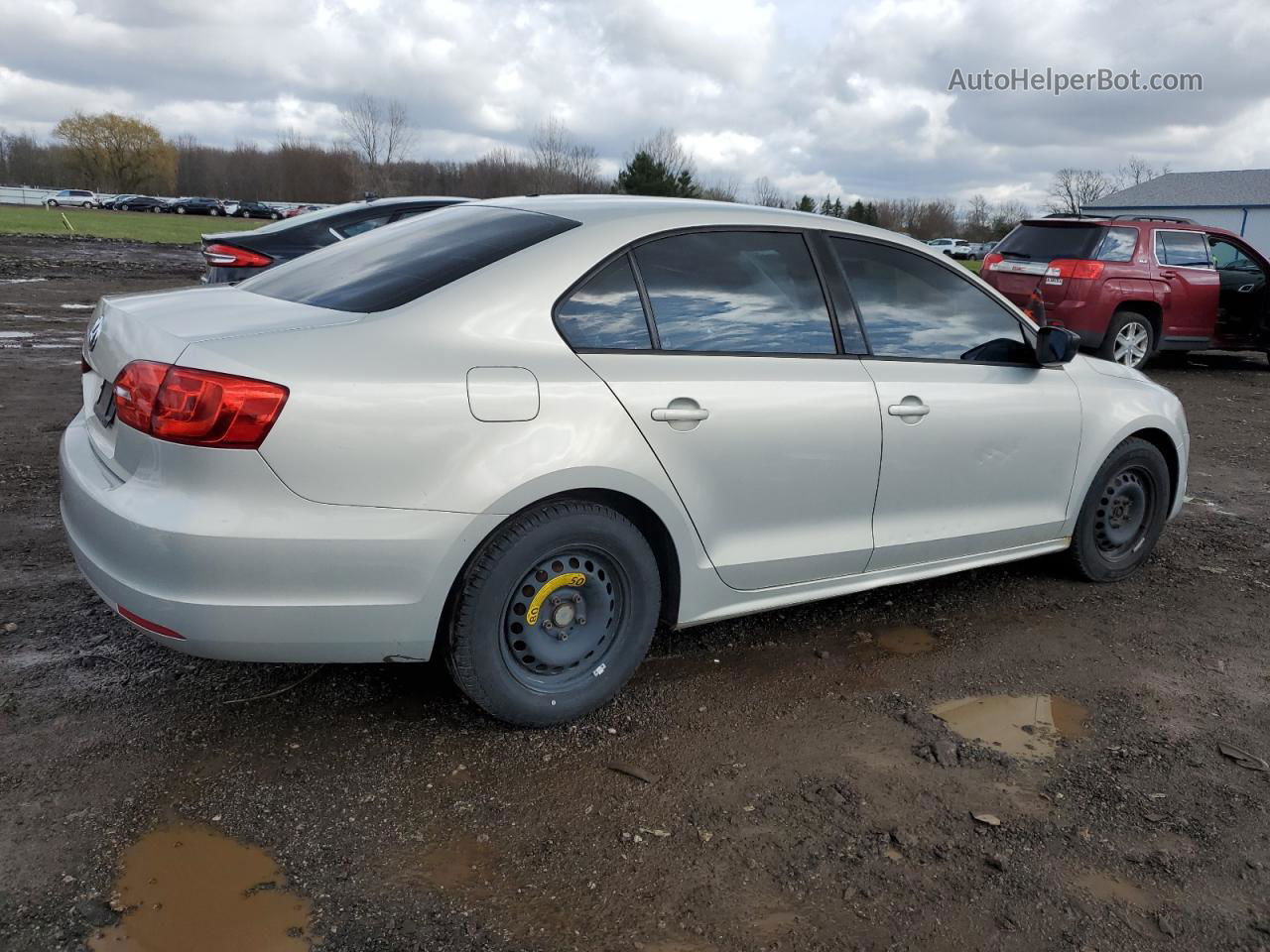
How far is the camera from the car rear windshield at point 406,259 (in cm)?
317

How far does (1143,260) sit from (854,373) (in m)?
9.63

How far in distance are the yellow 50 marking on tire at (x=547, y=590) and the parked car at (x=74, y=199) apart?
3086 inches

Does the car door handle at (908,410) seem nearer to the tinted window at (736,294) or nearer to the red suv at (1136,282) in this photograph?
the tinted window at (736,294)

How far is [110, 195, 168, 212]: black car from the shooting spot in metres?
73.8

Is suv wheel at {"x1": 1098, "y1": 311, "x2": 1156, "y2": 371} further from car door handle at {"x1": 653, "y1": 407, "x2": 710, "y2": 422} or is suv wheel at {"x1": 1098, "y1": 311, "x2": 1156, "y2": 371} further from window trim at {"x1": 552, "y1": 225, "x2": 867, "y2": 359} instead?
car door handle at {"x1": 653, "y1": 407, "x2": 710, "y2": 422}

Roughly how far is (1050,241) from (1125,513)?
772 centimetres

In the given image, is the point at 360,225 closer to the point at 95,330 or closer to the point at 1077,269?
the point at 95,330

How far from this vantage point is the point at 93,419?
323 cm

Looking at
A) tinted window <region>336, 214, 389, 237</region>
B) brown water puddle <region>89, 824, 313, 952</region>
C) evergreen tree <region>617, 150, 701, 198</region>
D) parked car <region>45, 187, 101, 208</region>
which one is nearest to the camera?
brown water puddle <region>89, 824, 313, 952</region>

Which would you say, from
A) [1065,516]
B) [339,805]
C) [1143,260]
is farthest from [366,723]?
[1143,260]

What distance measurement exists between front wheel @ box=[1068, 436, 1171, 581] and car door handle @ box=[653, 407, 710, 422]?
7.52ft

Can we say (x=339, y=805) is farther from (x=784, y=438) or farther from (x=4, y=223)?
(x=4, y=223)

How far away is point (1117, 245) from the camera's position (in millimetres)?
11578

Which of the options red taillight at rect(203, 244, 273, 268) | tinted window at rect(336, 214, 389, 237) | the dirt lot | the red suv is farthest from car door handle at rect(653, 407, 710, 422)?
the red suv
